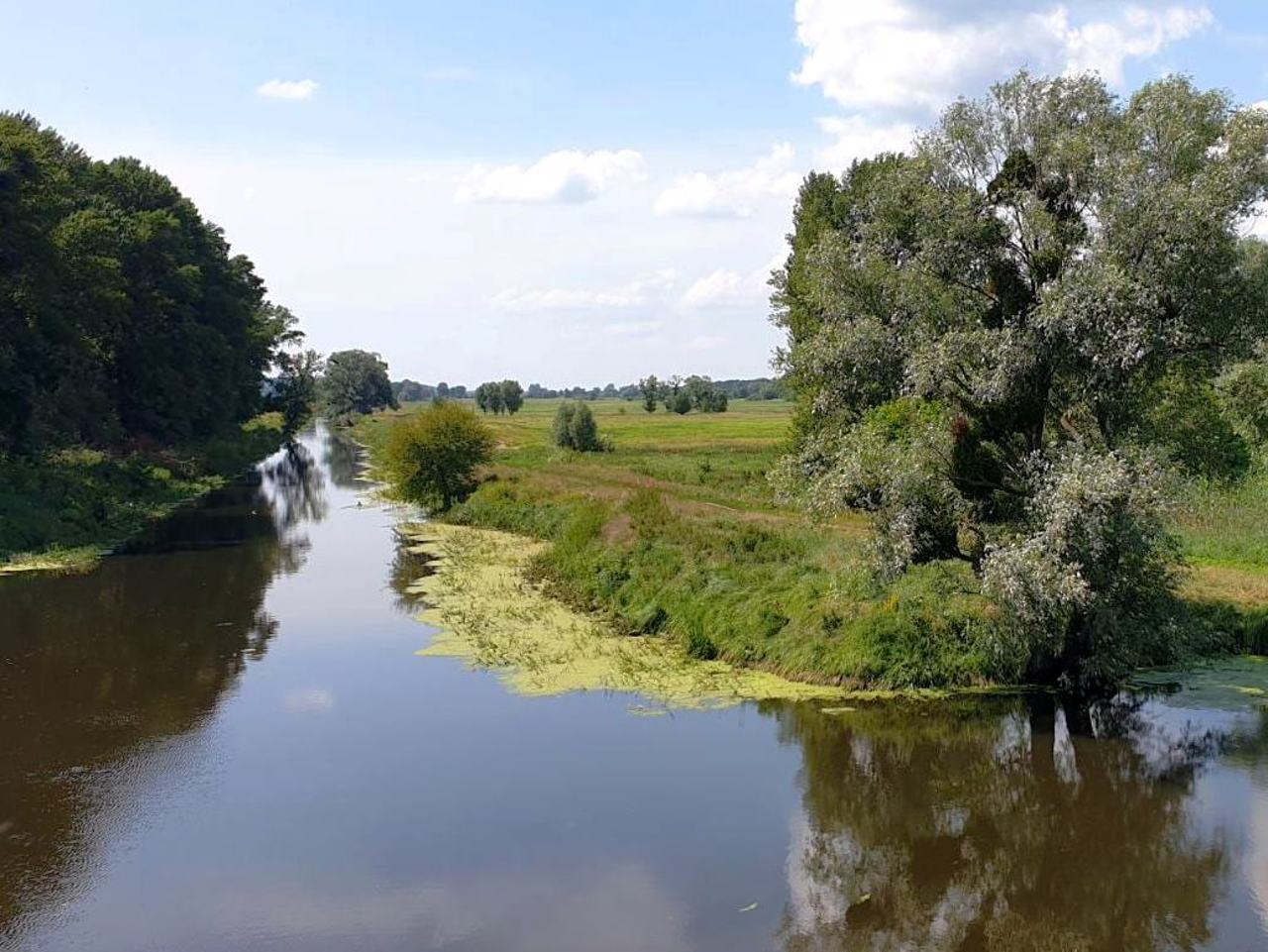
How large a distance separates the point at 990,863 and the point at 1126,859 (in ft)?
6.18

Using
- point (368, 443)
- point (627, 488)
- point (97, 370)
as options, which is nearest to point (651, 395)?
point (368, 443)

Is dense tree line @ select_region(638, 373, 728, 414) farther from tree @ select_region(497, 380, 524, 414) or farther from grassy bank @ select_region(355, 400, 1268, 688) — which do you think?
grassy bank @ select_region(355, 400, 1268, 688)

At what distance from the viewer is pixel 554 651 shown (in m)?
25.1

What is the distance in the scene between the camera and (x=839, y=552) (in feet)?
88.7

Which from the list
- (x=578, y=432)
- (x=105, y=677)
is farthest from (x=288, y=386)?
A: (x=105, y=677)

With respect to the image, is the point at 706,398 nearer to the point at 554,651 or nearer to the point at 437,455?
the point at 437,455

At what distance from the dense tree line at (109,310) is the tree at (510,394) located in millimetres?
79730

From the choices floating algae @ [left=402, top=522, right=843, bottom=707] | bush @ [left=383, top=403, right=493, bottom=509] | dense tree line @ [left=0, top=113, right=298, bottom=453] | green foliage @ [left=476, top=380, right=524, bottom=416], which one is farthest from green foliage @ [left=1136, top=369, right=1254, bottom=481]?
green foliage @ [left=476, top=380, right=524, bottom=416]

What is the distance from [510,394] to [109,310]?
12443 centimetres

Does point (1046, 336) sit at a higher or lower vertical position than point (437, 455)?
higher

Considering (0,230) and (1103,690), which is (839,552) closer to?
(1103,690)

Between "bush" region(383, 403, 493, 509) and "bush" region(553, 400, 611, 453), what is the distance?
23190 mm

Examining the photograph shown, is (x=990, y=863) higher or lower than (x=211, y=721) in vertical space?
lower

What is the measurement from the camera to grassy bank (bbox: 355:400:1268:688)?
22.0 meters
